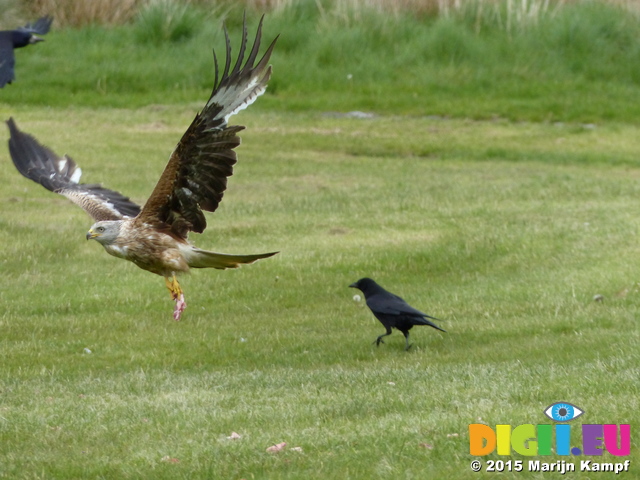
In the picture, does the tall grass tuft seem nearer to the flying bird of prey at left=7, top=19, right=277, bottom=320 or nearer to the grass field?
the grass field

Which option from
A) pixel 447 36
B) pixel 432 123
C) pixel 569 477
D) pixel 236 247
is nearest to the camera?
pixel 569 477

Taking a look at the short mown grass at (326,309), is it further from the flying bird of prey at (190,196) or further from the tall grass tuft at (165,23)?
the tall grass tuft at (165,23)

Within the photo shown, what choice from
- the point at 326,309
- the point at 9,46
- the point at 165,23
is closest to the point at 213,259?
the point at 326,309

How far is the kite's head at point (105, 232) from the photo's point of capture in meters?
7.83

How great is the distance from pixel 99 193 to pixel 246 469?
15.5 ft

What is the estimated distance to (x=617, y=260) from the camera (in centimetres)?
1172

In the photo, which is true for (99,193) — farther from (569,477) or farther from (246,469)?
(569,477)

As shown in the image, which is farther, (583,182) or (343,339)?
(583,182)

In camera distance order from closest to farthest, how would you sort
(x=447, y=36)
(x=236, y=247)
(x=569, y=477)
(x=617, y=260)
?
(x=569, y=477), (x=617, y=260), (x=236, y=247), (x=447, y=36)

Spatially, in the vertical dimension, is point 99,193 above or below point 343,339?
above

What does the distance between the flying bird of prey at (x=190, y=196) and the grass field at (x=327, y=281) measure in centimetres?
96

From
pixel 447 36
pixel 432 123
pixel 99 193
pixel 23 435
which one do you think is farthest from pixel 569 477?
pixel 447 36

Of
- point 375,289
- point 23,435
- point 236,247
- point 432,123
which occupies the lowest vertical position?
point 432,123

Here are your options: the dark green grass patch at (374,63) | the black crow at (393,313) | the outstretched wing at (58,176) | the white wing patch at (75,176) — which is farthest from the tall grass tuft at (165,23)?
the black crow at (393,313)
